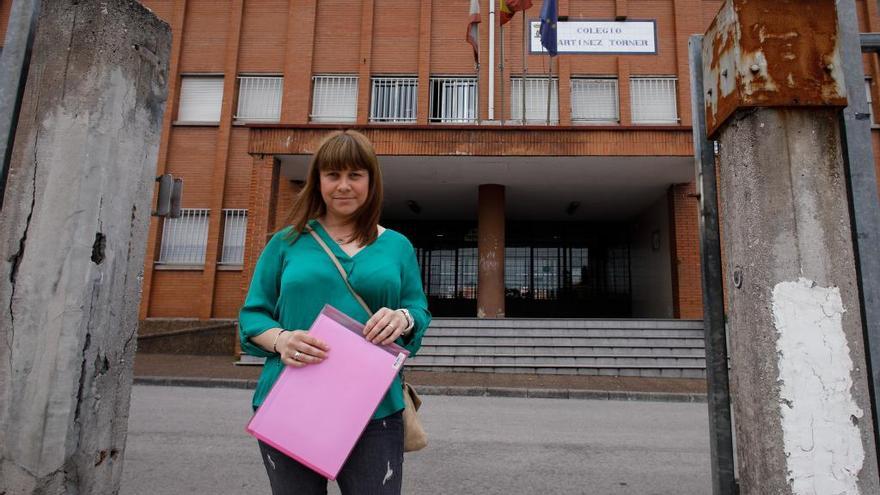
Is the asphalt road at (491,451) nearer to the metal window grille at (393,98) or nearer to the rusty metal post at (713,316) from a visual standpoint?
the rusty metal post at (713,316)

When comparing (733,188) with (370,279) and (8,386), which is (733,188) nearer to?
(370,279)

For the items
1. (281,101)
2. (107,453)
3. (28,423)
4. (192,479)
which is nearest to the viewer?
(28,423)

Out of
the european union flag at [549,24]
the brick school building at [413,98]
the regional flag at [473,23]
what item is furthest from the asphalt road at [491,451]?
the regional flag at [473,23]

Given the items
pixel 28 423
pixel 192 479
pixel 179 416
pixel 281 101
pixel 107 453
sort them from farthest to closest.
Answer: pixel 281 101 → pixel 179 416 → pixel 192 479 → pixel 107 453 → pixel 28 423

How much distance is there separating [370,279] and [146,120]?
0.95 meters

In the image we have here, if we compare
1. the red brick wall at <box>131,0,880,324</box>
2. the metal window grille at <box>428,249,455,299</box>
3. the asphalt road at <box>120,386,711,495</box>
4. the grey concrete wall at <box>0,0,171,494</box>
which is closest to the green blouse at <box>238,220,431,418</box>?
the grey concrete wall at <box>0,0,171,494</box>

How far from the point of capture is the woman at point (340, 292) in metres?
1.48

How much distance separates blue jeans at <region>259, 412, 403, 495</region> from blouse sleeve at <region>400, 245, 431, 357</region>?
0.23 meters

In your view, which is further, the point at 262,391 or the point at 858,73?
the point at 262,391

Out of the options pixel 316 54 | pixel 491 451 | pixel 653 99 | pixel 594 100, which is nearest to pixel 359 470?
pixel 491 451

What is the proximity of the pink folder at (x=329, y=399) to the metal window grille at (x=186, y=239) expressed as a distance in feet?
52.3

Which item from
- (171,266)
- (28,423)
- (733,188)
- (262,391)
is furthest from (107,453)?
(171,266)

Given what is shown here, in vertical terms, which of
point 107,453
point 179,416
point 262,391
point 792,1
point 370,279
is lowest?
point 179,416

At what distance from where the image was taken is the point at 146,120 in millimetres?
1754
